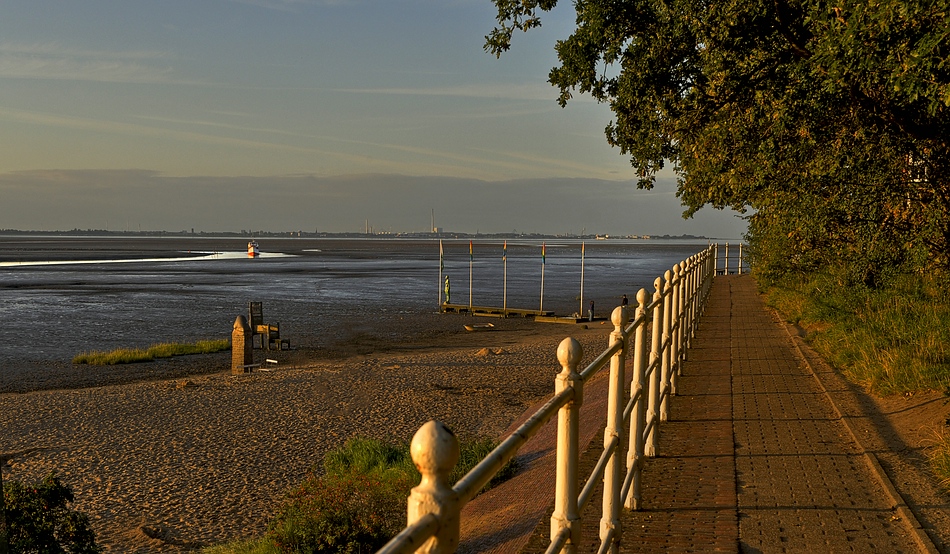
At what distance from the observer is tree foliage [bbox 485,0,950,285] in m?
8.90

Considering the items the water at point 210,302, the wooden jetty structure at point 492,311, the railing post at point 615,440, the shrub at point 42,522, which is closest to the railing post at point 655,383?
the railing post at point 615,440

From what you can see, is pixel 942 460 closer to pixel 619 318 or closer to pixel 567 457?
pixel 619 318

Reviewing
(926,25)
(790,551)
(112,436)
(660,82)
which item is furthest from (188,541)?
(926,25)

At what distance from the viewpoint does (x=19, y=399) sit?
60.9 feet

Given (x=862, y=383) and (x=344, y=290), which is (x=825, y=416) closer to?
(x=862, y=383)

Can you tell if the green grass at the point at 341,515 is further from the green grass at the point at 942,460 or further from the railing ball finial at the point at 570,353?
the railing ball finial at the point at 570,353

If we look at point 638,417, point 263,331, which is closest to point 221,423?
point 638,417

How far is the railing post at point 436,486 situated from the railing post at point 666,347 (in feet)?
19.9

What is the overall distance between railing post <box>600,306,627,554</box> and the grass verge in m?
3.32

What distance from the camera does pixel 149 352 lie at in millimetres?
25594

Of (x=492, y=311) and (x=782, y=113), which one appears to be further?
(x=492, y=311)

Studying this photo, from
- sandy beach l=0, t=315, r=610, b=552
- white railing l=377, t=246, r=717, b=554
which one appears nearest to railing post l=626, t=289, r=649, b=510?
white railing l=377, t=246, r=717, b=554

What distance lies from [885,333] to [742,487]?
768cm

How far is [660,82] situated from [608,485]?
7.46 metres
